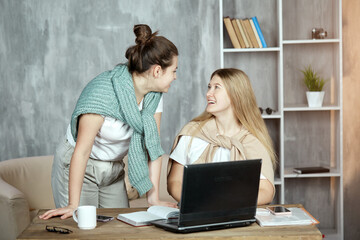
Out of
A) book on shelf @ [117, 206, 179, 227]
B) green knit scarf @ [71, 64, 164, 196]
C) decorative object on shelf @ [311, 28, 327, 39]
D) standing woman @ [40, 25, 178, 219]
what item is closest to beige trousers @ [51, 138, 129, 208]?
standing woman @ [40, 25, 178, 219]

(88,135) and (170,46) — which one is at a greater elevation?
(170,46)

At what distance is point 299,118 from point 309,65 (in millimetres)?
444

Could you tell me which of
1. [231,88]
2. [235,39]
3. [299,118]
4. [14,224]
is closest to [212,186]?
[231,88]

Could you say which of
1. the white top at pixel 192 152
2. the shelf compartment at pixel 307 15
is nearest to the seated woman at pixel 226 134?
the white top at pixel 192 152

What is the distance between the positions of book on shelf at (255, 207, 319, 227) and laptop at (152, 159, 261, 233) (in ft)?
0.18

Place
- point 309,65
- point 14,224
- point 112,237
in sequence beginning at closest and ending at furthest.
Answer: point 112,237 → point 14,224 → point 309,65

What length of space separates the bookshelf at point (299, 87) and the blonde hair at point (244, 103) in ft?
4.61

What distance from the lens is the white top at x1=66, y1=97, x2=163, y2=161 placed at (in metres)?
2.23

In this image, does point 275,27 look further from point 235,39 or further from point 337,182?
point 337,182

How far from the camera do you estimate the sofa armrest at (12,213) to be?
10.4 feet

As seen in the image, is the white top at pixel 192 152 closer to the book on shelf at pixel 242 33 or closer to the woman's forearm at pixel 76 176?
the woman's forearm at pixel 76 176

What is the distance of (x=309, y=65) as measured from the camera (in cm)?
414

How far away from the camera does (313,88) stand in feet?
13.0

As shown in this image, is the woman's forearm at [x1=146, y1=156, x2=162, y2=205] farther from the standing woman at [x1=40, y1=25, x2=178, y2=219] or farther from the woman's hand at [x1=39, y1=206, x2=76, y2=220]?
the woman's hand at [x1=39, y1=206, x2=76, y2=220]
